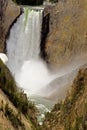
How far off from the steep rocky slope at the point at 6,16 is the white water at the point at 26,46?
57cm

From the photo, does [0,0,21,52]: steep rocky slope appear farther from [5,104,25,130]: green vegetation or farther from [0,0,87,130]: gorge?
[5,104,25,130]: green vegetation

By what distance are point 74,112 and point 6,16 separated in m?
37.8

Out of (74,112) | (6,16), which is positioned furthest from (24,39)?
(74,112)

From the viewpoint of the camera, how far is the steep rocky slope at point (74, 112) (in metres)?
11.8

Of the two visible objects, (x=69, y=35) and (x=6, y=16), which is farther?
(x=6, y=16)

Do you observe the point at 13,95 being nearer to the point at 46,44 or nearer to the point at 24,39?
the point at 46,44

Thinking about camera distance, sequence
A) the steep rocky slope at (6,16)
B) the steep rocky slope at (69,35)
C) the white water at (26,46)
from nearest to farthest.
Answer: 1. the steep rocky slope at (69,35)
2. the white water at (26,46)
3. the steep rocky slope at (6,16)

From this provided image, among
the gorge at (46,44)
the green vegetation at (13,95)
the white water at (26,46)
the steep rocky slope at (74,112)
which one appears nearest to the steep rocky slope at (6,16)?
the gorge at (46,44)

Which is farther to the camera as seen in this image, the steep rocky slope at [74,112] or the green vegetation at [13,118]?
the green vegetation at [13,118]

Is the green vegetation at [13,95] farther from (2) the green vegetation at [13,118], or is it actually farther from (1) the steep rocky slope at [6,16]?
(1) the steep rocky slope at [6,16]

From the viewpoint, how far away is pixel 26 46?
49.6 meters

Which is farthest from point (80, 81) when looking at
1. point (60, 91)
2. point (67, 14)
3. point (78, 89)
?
point (67, 14)

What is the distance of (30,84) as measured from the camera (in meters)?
43.0

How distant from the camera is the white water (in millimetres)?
47338
